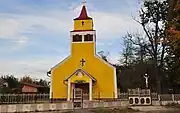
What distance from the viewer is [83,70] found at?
37.2 m

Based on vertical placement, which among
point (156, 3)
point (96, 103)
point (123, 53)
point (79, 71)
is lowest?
point (96, 103)

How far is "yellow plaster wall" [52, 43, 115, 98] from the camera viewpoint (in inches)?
1484

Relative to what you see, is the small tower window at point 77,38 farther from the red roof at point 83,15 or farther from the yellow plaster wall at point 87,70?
the red roof at point 83,15

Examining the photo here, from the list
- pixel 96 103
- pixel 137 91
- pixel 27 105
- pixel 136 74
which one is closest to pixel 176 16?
pixel 27 105

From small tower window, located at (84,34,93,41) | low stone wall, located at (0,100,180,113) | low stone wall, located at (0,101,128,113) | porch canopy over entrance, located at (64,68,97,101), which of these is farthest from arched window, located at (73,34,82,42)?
low stone wall, located at (0,101,128,113)

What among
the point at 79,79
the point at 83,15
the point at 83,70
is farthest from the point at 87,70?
the point at 83,15

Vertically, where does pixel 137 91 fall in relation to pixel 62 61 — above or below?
below

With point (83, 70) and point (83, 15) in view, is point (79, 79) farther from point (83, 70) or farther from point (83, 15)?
point (83, 15)

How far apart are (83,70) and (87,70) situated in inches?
46.8

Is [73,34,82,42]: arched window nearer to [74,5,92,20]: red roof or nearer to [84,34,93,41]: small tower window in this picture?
[84,34,93,41]: small tower window

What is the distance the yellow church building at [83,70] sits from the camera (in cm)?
3706

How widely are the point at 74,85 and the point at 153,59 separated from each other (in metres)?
11.4

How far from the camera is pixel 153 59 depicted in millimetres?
41750

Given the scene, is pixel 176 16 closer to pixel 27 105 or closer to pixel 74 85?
pixel 27 105
